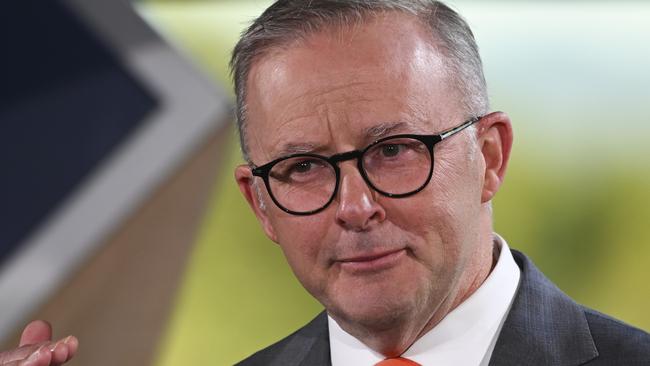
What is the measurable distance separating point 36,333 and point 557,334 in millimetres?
562

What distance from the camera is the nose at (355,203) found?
934 mm

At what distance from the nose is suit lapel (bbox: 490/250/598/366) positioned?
0.70ft

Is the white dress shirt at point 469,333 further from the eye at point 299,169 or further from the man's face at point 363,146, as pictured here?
the eye at point 299,169

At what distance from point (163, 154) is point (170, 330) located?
29.1 inches

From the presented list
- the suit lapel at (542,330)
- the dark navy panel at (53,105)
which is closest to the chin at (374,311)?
the suit lapel at (542,330)

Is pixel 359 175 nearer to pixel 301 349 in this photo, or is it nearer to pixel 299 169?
pixel 299 169

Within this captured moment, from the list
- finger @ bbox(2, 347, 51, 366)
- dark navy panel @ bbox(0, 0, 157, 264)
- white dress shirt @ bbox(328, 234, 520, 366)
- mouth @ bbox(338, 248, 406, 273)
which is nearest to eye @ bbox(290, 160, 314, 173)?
mouth @ bbox(338, 248, 406, 273)

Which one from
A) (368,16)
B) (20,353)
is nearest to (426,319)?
(368,16)

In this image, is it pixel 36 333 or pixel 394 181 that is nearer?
pixel 394 181

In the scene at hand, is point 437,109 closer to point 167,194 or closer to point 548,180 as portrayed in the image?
point 548,180

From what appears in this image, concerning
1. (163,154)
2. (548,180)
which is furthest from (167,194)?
(548,180)

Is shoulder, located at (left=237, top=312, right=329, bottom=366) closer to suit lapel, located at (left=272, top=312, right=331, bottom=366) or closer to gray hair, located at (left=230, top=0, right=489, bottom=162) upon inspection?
suit lapel, located at (left=272, top=312, right=331, bottom=366)

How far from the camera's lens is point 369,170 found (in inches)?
37.4

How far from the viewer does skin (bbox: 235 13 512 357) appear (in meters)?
0.95
